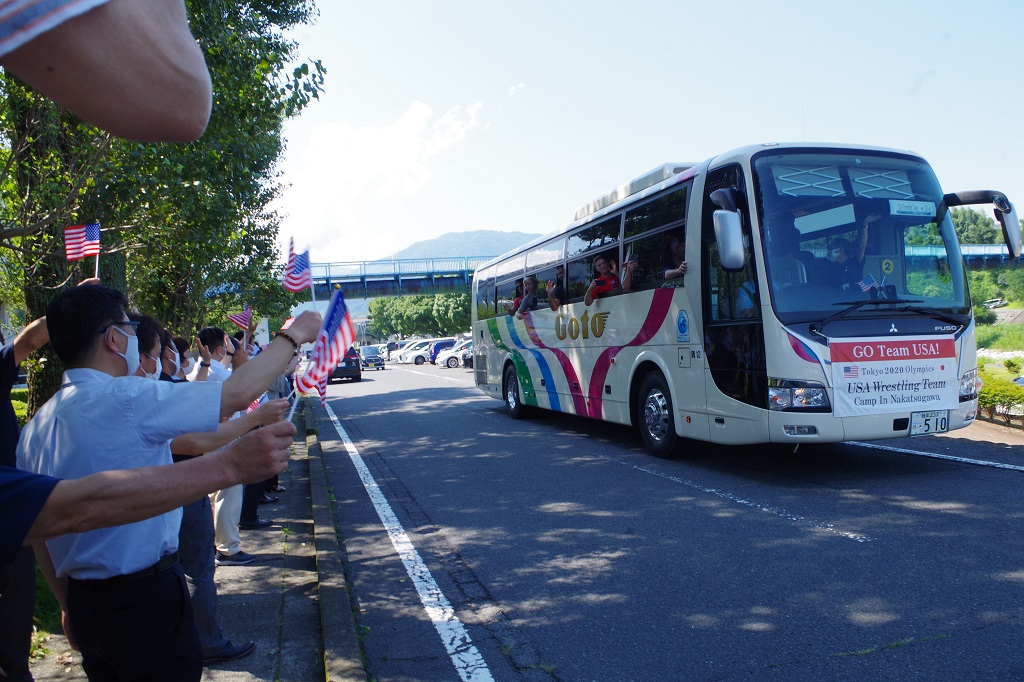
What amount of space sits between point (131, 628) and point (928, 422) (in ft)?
25.0

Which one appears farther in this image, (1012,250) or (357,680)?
(1012,250)

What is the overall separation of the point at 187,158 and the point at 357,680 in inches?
298

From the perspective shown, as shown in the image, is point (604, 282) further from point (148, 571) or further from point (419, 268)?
point (419, 268)

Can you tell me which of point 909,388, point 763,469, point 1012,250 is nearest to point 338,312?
point 909,388

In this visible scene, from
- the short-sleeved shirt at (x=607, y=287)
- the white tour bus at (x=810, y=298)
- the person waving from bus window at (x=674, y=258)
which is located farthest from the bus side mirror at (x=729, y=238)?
the short-sleeved shirt at (x=607, y=287)

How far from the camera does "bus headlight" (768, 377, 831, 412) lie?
7.79 metres

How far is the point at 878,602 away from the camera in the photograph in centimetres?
480

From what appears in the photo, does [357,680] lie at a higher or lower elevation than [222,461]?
lower

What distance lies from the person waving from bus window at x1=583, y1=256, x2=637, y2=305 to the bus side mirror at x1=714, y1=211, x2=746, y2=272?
114 inches

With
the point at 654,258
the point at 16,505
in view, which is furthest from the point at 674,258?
the point at 16,505

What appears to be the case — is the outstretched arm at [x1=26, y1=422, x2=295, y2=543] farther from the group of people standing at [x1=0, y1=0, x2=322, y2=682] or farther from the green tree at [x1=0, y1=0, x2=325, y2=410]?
the green tree at [x1=0, y1=0, x2=325, y2=410]

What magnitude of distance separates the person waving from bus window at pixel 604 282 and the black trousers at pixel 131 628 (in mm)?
8788

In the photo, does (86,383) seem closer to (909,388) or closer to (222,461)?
(222,461)

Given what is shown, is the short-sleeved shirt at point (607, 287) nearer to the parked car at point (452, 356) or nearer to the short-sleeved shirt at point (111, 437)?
the short-sleeved shirt at point (111, 437)
